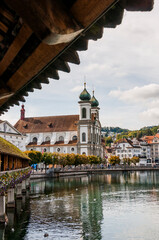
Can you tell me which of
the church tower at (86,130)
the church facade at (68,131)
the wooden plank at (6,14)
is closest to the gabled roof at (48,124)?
the church facade at (68,131)

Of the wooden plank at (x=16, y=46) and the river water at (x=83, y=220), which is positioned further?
the river water at (x=83, y=220)

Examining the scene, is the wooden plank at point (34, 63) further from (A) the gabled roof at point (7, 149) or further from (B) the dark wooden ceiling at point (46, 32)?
(A) the gabled roof at point (7, 149)

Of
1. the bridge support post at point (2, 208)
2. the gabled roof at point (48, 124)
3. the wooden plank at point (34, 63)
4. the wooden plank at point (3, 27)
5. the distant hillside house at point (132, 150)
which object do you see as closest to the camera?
the wooden plank at point (34, 63)

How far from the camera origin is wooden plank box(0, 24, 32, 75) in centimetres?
449

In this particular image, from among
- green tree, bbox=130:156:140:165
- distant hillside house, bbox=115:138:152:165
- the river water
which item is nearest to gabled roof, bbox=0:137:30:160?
the river water

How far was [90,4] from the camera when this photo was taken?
323 cm

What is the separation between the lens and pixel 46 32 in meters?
3.25

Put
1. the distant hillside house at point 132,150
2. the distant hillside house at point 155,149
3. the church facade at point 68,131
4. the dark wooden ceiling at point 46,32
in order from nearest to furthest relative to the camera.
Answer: the dark wooden ceiling at point 46,32 → the church facade at point 68,131 → the distant hillside house at point 132,150 → the distant hillside house at point 155,149

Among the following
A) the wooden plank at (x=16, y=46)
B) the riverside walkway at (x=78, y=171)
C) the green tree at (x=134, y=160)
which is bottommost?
the riverside walkway at (x=78, y=171)

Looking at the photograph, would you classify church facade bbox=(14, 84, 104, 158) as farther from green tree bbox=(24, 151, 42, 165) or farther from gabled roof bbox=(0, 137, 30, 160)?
gabled roof bbox=(0, 137, 30, 160)

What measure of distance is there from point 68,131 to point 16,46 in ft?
361

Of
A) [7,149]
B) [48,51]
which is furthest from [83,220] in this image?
[48,51]

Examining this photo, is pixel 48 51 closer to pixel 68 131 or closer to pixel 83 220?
pixel 83 220

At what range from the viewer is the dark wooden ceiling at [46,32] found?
3174 millimetres
